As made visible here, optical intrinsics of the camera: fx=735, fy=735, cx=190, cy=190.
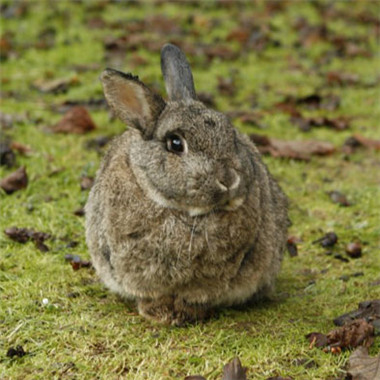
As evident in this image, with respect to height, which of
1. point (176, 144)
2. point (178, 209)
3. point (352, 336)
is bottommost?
point (352, 336)

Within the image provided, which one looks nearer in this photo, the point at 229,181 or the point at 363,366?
the point at 363,366

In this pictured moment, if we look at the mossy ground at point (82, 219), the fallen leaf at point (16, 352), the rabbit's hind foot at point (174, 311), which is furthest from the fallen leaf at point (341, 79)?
the fallen leaf at point (16, 352)

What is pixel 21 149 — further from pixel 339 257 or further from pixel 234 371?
pixel 234 371

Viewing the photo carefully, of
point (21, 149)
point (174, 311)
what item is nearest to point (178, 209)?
point (174, 311)

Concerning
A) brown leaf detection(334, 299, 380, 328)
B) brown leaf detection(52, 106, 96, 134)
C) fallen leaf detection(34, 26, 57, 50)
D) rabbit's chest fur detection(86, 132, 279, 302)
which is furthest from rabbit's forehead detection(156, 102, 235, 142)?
fallen leaf detection(34, 26, 57, 50)

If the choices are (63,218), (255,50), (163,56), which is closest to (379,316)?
(163,56)

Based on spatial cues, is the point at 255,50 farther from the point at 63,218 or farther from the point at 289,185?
the point at 63,218

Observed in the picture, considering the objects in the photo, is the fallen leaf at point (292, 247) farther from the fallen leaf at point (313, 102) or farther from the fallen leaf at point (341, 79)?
the fallen leaf at point (341, 79)
